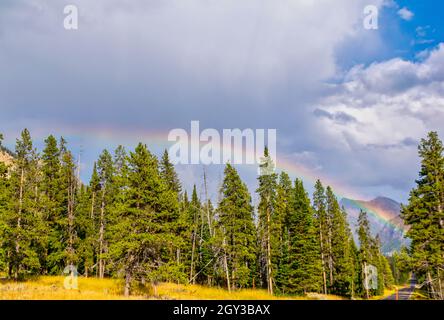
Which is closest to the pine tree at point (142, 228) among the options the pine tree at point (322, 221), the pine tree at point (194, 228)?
the pine tree at point (194, 228)

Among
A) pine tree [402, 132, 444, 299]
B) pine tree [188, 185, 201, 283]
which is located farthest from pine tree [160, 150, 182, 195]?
pine tree [402, 132, 444, 299]

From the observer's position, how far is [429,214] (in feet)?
101

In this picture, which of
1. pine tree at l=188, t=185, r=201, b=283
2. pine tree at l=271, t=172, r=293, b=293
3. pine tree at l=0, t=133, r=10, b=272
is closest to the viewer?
pine tree at l=0, t=133, r=10, b=272

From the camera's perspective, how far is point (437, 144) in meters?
31.5

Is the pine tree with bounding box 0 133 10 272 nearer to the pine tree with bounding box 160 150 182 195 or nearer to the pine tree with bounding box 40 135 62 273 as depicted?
the pine tree with bounding box 40 135 62 273

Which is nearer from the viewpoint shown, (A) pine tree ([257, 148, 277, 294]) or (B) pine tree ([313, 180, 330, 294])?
(A) pine tree ([257, 148, 277, 294])

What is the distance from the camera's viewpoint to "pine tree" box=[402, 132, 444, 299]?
29.8 meters

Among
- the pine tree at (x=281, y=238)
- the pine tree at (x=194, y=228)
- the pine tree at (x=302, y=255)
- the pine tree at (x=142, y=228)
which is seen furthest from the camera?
the pine tree at (x=194, y=228)

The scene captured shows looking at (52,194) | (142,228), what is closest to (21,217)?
(52,194)

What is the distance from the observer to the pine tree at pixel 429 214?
29.8 meters

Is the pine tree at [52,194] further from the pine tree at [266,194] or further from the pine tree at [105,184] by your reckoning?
the pine tree at [266,194]

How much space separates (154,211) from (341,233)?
4102 cm

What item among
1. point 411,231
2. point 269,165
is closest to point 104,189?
point 269,165
